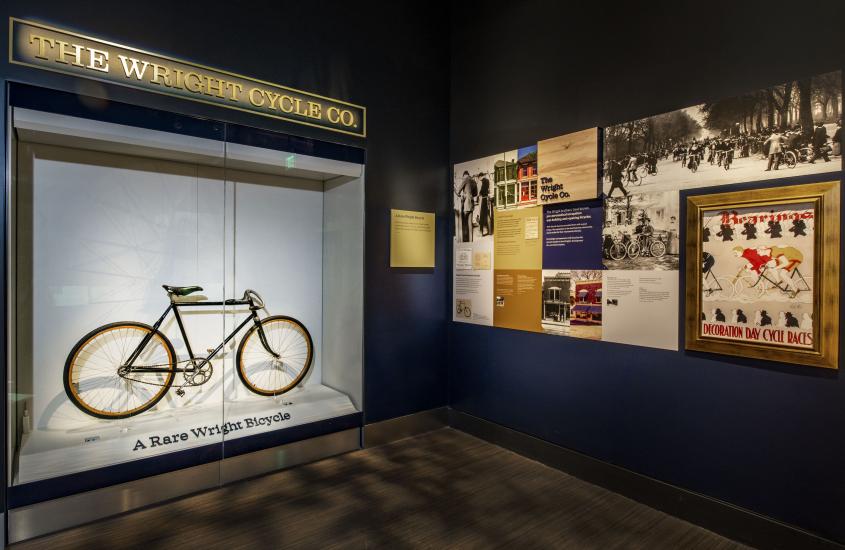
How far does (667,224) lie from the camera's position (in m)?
2.81

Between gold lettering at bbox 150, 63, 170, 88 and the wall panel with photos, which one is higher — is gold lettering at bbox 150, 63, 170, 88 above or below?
above

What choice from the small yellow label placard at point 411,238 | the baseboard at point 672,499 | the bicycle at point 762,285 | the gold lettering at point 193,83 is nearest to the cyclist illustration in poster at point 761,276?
the bicycle at point 762,285

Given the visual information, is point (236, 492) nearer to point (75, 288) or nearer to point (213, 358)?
point (213, 358)

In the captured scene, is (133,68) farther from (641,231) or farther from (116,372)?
(641,231)

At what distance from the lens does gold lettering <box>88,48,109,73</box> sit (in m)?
2.66

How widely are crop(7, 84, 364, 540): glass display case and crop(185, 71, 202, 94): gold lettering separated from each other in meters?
0.21

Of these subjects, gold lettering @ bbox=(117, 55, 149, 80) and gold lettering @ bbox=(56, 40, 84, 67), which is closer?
gold lettering @ bbox=(56, 40, 84, 67)

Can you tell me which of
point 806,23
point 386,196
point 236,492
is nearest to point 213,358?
point 236,492

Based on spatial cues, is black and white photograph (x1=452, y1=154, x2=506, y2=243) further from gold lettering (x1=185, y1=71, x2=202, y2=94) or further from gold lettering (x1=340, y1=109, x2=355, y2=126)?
gold lettering (x1=185, y1=71, x2=202, y2=94)

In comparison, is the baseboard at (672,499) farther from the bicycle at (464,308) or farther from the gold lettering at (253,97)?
the gold lettering at (253,97)

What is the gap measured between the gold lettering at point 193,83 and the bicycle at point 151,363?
4.41 ft

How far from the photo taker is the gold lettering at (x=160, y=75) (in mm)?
2850

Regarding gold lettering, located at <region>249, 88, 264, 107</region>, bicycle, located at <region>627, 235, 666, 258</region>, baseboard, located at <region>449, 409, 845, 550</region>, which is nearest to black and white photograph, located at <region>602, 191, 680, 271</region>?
bicycle, located at <region>627, 235, 666, 258</region>

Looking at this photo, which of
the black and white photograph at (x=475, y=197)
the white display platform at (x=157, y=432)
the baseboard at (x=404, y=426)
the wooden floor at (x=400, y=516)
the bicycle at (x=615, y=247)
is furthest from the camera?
the black and white photograph at (x=475, y=197)
